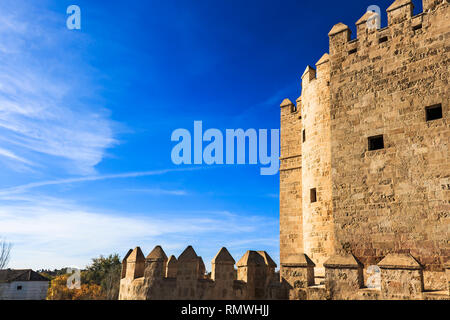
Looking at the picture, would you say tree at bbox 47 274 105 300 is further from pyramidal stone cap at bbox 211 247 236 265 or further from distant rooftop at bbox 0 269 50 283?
pyramidal stone cap at bbox 211 247 236 265

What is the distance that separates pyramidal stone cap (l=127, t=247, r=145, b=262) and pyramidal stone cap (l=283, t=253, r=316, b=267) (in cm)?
536

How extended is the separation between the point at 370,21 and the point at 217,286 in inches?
398

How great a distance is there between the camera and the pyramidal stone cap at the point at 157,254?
39.2ft

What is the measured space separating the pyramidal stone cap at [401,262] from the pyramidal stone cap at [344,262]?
0.67 metres

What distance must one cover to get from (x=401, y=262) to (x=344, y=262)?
4.67ft

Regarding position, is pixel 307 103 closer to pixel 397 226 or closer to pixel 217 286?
pixel 397 226

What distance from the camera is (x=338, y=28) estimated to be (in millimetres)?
12664

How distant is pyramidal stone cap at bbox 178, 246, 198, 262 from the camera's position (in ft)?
37.4

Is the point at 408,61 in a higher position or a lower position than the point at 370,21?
lower

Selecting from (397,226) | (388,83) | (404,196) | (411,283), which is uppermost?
(388,83)

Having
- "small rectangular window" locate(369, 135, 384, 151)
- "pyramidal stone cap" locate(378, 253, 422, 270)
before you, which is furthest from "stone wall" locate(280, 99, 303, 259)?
"pyramidal stone cap" locate(378, 253, 422, 270)

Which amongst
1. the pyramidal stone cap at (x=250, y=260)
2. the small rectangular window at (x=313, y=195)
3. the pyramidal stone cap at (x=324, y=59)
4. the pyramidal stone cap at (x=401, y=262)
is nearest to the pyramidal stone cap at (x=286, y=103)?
the pyramidal stone cap at (x=324, y=59)
